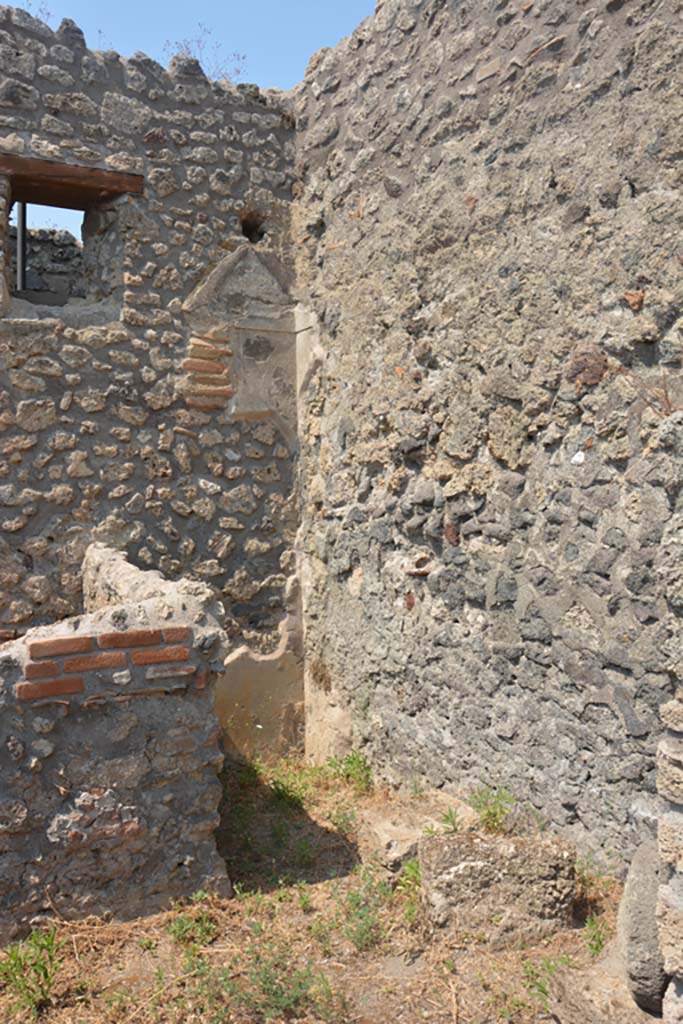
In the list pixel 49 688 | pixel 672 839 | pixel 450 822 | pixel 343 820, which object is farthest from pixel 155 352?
pixel 672 839

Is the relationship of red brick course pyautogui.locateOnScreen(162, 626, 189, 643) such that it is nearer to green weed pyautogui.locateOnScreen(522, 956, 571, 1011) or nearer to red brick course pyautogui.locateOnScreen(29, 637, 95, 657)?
red brick course pyautogui.locateOnScreen(29, 637, 95, 657)

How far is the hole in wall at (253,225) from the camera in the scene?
567cm

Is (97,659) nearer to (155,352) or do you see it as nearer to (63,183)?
(155,352)

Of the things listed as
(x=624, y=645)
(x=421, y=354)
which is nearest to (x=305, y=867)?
(x=624, y=645)

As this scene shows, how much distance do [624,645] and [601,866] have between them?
2.91 feet

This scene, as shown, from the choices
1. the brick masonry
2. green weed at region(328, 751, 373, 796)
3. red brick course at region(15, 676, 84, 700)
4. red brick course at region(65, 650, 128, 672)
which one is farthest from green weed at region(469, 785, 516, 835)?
red brick course at region(15, 676, 84, 700)

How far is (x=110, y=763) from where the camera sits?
10.9 feet

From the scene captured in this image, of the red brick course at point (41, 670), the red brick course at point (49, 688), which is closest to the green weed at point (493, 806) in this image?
the red brick course at point (49, 688)

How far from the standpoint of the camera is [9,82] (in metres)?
4.91

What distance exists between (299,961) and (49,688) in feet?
4.32

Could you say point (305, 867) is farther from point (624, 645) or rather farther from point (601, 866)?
point (624, 645)

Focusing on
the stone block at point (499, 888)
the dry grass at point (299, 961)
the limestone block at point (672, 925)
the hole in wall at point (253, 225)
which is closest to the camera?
the limestone block at point (672, 925)

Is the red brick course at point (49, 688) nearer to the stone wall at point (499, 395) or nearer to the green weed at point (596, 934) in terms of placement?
the stone wall at point (499, 395)

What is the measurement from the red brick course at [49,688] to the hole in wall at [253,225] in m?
3.42
